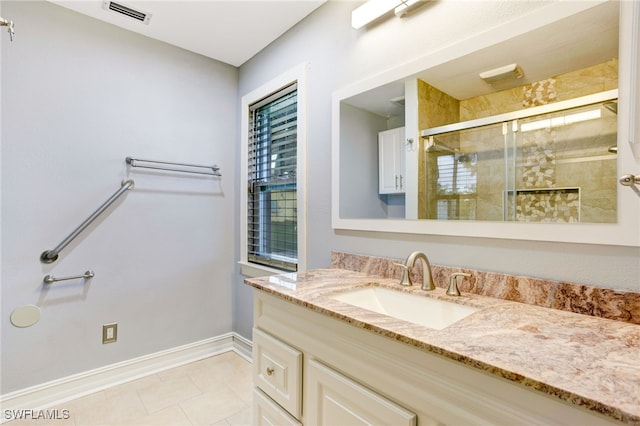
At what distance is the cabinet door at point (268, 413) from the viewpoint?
1116mm

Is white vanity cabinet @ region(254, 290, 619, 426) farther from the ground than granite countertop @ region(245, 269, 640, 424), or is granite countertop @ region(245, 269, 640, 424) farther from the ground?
granite countertop @ region(245, 269, 640, 424)

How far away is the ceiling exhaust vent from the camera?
1.83 m

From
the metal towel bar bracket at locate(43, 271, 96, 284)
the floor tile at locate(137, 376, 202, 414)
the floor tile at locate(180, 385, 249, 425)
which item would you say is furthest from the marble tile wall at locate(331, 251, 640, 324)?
the metal towel bar bracket at locate(43, 271, 96, 284)

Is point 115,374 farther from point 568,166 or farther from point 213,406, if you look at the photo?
point 568,166

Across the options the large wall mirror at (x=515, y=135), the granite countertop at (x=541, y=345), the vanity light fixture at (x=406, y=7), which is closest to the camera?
the granite countertop at (x=541, y=345)

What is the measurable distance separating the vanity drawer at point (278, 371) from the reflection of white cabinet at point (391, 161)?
82 centimetres

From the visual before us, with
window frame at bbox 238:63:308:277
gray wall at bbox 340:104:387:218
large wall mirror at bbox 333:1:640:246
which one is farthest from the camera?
window frame at bbox 238:63:308:277

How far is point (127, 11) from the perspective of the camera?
6.23 ft

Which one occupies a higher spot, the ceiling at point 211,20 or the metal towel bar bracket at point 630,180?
the ceiling at point 211,20

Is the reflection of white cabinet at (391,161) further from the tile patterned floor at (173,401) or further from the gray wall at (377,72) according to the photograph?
the tile patterned floor at (173,401)

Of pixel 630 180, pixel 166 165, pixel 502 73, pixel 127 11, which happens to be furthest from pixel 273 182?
pixel 630 180

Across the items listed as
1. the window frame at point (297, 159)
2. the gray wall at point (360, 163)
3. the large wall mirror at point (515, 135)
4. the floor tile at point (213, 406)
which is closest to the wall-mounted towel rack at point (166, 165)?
the window frame at point (297, 159)

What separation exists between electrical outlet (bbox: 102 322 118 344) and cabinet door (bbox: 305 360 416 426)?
65.0 inches

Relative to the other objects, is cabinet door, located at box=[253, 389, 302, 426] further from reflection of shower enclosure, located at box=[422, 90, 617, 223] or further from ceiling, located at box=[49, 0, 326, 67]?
ceiling, located at box=[49, 0, 326, 67]
